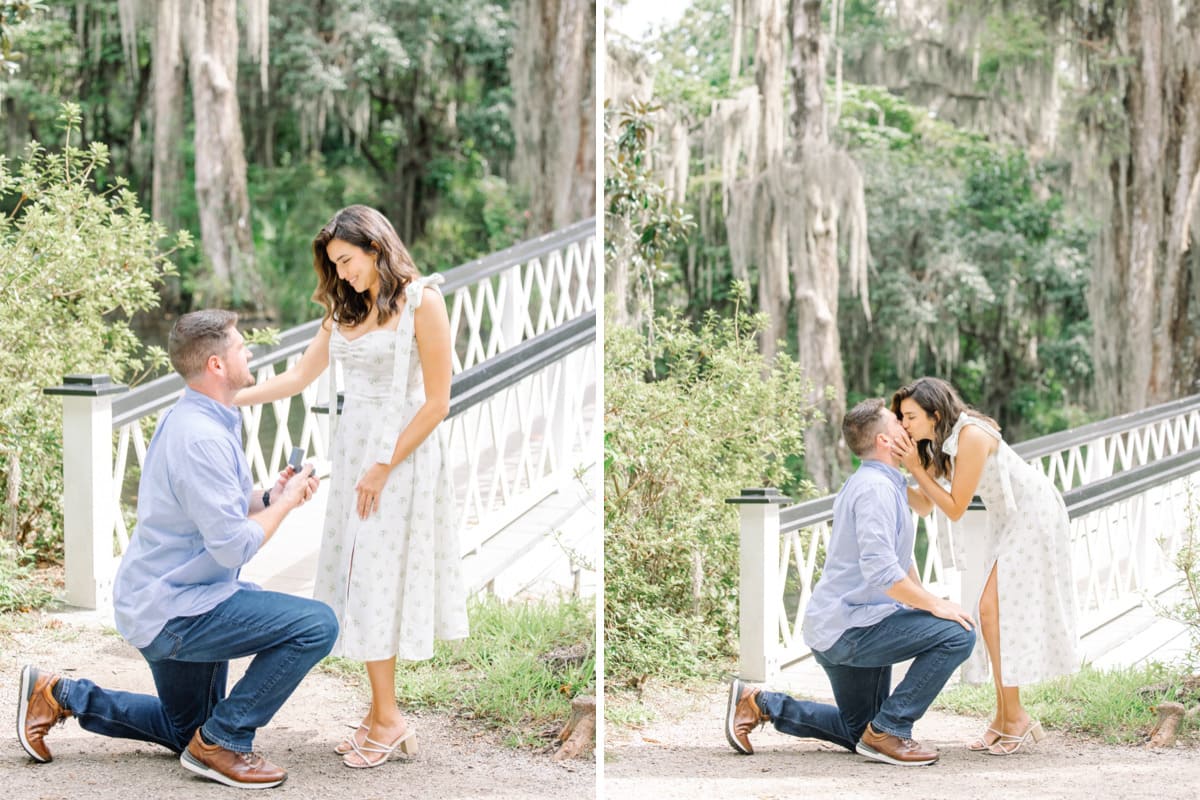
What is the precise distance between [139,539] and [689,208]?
6.61 ft

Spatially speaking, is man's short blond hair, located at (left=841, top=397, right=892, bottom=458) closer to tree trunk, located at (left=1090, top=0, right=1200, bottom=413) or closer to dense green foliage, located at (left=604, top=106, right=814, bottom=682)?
dense green foliage, located at (left=604, top=106, right=814, bottom=682)

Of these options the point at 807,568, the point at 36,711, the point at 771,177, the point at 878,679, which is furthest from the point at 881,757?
the point at 771,177

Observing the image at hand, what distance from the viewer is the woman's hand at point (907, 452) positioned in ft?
9.48

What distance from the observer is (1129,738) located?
2998 millimetres

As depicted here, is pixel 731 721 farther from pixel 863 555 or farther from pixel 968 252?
pixel 968 252

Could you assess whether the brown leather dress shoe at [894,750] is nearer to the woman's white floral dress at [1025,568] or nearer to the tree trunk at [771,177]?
the woman's white floral dress at [1025,568]

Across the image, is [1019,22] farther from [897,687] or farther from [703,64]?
[897,687]

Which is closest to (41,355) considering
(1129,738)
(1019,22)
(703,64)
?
(703,64)

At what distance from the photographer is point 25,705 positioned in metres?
2.66

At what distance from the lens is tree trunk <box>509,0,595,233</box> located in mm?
9703

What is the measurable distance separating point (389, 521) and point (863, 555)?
3.70ft

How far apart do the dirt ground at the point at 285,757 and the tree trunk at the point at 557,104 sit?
6.98 metres

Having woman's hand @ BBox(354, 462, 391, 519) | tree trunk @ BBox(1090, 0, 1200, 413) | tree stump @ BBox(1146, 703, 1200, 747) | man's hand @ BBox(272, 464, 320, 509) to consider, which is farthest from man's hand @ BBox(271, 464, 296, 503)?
tree trunk @ BBox(1090, 0, 1200, 413)

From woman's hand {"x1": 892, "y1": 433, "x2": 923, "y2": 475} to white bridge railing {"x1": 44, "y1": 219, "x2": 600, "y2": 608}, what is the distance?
2.53 feet
